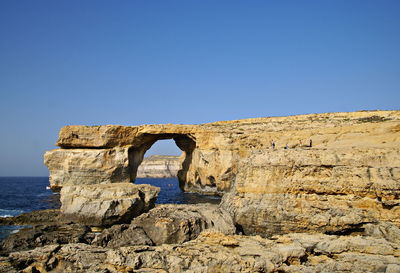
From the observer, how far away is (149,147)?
46.9 metres

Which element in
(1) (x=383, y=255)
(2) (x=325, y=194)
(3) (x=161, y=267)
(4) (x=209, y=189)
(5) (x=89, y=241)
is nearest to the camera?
(3) (x=161, y=267)

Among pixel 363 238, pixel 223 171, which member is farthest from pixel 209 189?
pixel 363 238

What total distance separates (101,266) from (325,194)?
33.6 feet

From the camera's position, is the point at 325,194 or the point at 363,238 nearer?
the point at 363,238

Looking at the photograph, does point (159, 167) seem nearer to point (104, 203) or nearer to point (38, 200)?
point (38, 200)

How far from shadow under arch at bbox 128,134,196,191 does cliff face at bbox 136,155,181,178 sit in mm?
67404

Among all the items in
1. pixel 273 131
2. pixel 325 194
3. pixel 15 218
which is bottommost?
pixel 15 218

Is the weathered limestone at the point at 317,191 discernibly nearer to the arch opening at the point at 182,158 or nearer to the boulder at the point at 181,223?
the boulder at the point at 181,223

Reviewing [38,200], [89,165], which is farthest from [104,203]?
[38,200]

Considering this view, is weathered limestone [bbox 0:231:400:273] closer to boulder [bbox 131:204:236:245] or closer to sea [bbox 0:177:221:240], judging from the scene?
boulder [bbox 131:204:236:245]

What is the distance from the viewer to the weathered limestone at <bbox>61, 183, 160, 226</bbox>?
20.0 meters

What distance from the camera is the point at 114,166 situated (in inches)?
1523

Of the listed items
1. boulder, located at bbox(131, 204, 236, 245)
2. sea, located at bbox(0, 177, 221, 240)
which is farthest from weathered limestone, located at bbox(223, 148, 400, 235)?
sea, located at bbox(0, 177, 221, 240)

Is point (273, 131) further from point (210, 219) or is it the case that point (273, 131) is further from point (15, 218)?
point (15, 218)
